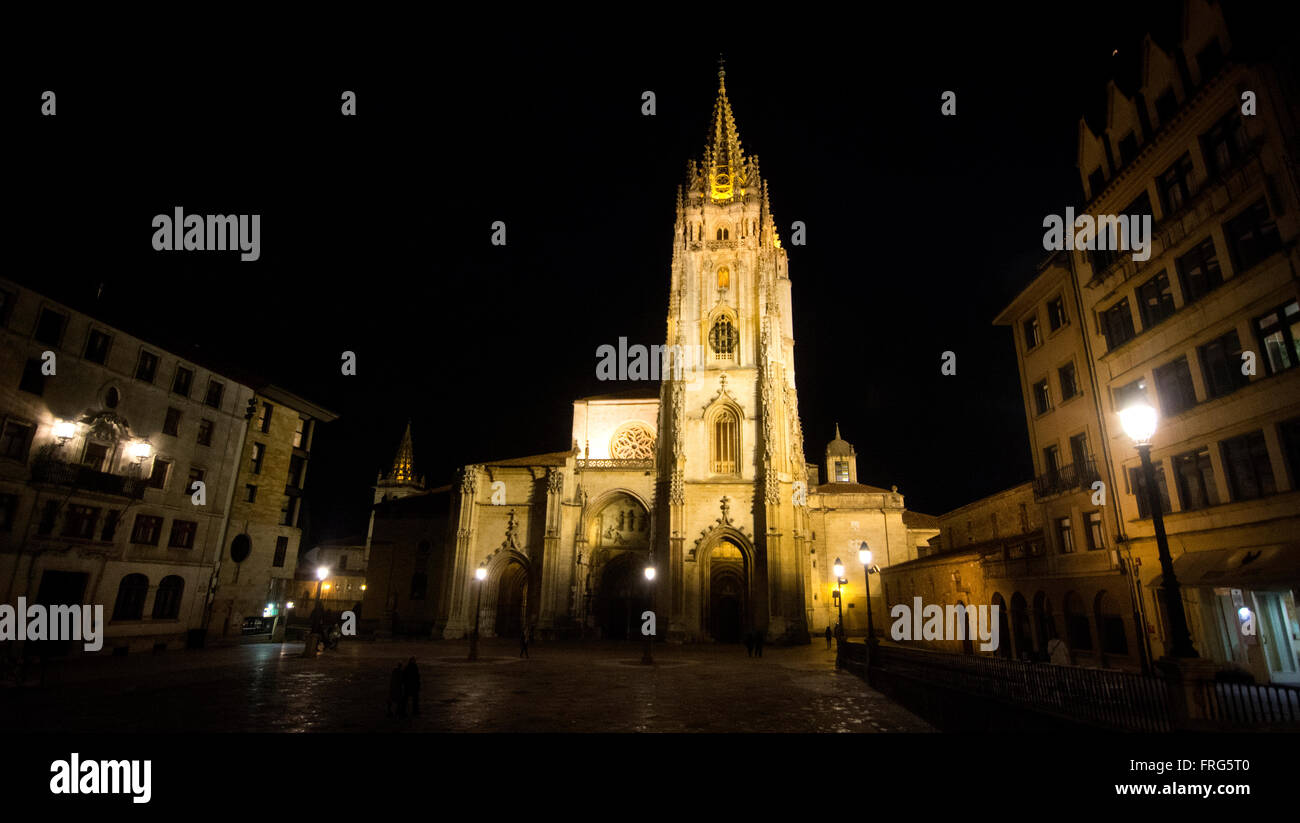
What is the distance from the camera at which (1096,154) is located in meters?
19.3

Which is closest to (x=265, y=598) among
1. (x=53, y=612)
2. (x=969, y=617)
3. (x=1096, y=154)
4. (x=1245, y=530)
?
(x=53, y=612)

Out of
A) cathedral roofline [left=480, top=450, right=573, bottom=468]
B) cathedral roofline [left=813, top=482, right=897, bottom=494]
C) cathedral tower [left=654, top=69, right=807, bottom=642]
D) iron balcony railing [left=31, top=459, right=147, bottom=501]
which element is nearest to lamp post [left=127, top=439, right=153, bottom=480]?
iron balcony railing [left=31, top=459, right=147, bottom=501]

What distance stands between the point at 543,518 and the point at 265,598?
15.6m

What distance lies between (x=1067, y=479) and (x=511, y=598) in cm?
3171

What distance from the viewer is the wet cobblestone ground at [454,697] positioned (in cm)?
946

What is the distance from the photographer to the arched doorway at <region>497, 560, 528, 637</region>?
37.8m

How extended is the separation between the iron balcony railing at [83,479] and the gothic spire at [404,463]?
50067 mm

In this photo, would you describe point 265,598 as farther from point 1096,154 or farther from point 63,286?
point 1096,154

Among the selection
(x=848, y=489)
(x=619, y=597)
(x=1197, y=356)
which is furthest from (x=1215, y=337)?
(x=848, y=489)

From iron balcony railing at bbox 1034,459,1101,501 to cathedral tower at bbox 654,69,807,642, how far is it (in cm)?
1472

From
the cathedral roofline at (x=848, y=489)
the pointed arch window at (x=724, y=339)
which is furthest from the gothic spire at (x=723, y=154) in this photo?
the cathedral roofline at (x=848, y=489)

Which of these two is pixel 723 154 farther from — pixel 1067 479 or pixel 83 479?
pixel 83 479

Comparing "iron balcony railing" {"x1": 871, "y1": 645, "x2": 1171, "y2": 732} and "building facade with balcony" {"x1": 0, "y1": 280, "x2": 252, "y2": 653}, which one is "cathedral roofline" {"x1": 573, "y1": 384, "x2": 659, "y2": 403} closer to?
"building facade with balcony" {"x1": 0, "y1": 280, "x2": 252, "y2": 653}
